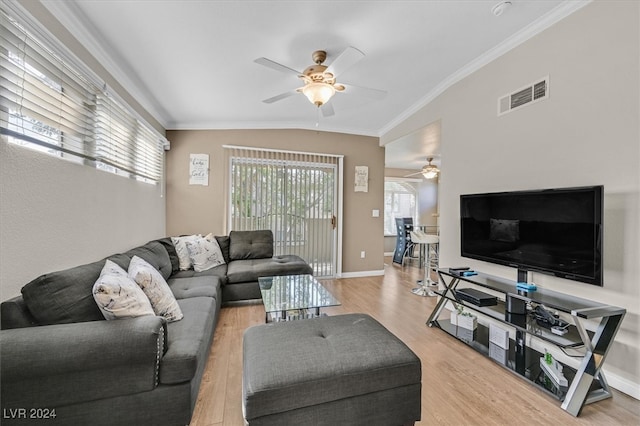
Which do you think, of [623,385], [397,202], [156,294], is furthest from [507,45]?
[397,202]

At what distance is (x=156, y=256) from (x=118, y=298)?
58.0 inches

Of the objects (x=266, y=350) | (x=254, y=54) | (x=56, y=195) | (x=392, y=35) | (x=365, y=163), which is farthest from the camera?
(x=365, y=163)

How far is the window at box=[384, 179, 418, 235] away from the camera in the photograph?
25.2ft

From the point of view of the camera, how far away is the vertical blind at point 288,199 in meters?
4.33

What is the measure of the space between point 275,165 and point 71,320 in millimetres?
3379

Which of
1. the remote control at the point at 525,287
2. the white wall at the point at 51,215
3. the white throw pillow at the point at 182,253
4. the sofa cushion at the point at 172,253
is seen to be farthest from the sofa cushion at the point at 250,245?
the remote control at the point at 525,287

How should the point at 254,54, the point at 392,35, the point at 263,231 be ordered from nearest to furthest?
the point at 392,35, the point at 254,54, the point at 263,231

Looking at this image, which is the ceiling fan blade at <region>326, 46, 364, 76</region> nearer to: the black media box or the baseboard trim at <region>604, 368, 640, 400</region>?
the black media box

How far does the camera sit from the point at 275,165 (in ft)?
14.6

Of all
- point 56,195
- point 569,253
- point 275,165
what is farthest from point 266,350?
point 275,165

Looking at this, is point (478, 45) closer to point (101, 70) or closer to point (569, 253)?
point (569, 253)

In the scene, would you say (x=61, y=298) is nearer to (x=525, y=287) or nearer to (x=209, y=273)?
(x=209, y=273)

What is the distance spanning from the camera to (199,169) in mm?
4234

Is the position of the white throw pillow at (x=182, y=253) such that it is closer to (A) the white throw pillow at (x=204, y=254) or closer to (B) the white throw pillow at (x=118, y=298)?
(A) the white throw pillow at (x=204, y=254)
